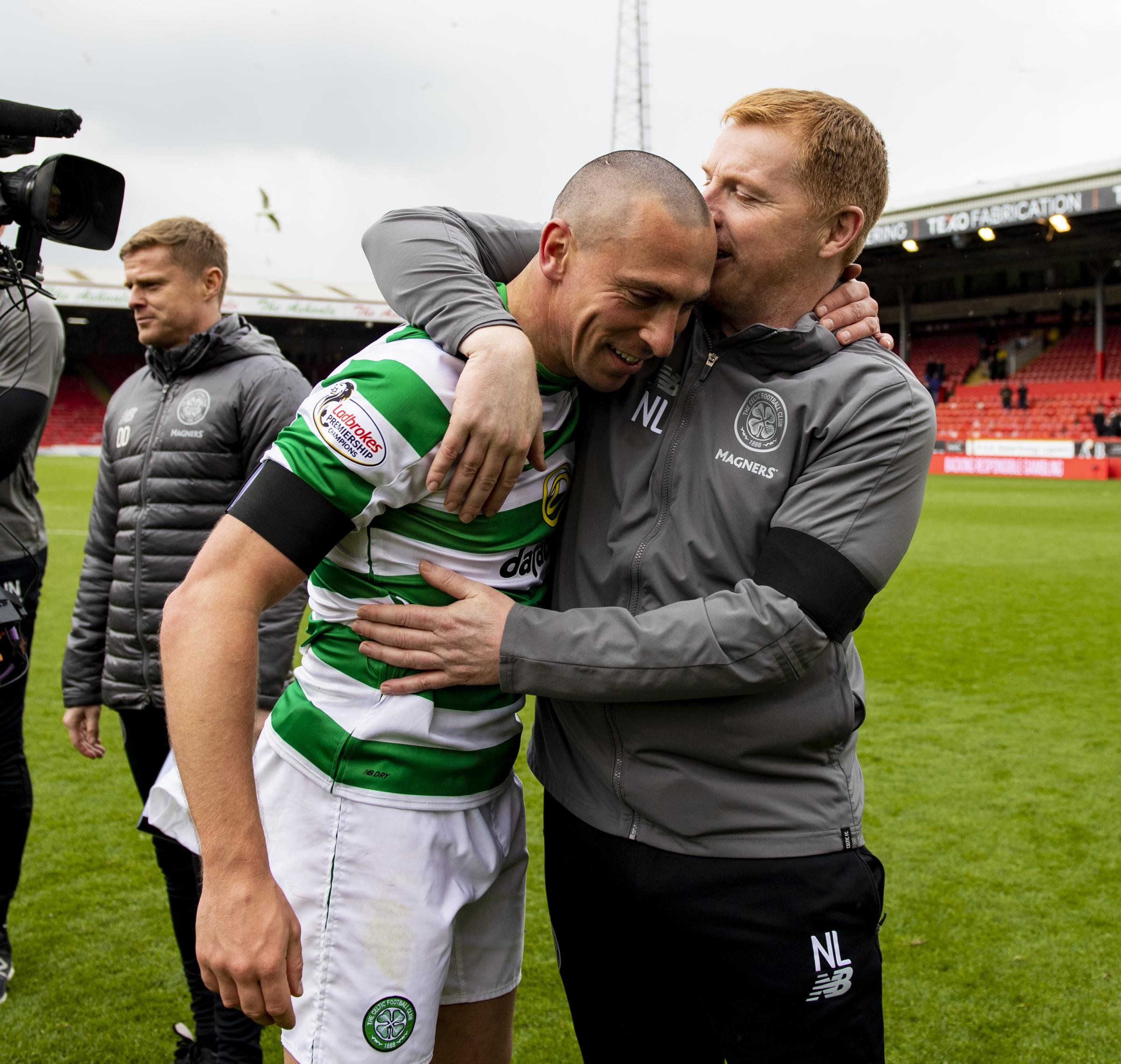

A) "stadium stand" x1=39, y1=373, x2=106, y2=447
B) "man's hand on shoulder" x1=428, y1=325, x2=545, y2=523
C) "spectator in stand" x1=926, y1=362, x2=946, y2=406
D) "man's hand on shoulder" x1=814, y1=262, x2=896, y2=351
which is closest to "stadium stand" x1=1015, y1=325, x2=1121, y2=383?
"spectator in stand" x1=926, y1=362, x2=946, y2=406

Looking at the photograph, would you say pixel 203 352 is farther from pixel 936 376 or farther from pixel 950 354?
pixel 950 354

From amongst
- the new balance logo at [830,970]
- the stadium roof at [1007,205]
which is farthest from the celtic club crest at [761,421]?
the stadium roof at [1007,205]

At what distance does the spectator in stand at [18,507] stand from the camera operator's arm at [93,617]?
159 millimetres

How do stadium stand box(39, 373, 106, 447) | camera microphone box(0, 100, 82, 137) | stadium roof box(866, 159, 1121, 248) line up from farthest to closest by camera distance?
stadium stand box(39, 373, 106, 447), stadium roof box(866, 159, 1121, 248), camera microphone box(0, 100, 82, 137)

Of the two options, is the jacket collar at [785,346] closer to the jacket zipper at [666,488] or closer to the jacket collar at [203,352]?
the jacket zipper at [666,488]

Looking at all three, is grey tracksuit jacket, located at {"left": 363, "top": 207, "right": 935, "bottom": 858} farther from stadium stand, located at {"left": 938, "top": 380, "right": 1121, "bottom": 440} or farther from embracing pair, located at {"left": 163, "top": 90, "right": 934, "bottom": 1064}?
stadium stand, located at {"left": 938, "top": 380, "right": 1121, "bottom": 440}

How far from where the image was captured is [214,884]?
1.36 m

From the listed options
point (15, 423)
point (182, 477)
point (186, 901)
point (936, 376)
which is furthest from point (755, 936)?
point (936, 376)

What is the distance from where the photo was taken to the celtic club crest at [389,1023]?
1.58 meters

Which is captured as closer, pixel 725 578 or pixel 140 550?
pixel 725 578

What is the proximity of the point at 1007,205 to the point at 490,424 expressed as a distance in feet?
94.6

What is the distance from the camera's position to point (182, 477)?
283cm

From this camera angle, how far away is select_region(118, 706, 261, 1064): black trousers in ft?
8.53

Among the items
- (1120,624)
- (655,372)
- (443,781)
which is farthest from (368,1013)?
(1120,624)
